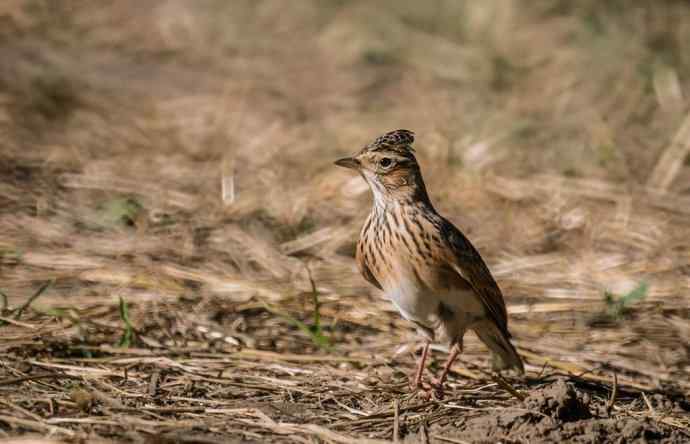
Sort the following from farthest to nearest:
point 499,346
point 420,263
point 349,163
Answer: point 499,346
point 349,163
point 420,263

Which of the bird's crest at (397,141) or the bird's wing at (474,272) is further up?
the bird's crest at (397,141)

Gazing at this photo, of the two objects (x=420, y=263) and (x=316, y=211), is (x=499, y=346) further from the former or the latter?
(x=316, y=211)

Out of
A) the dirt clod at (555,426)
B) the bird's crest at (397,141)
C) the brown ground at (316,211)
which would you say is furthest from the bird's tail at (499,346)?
the bird's crest at (397,141)

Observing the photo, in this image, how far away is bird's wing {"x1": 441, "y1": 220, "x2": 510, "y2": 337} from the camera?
5227 mm

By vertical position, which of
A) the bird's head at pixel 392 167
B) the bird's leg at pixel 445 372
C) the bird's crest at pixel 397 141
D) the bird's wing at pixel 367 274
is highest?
the bird's crest at pixel 397 141

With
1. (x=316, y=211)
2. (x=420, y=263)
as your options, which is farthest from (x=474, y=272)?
(x=316, y=211)

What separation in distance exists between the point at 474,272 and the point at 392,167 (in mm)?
704

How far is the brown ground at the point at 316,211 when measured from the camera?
4.88m

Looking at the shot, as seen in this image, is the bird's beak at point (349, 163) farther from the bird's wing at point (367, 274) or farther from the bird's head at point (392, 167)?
the bird's wing at point (367, 274)

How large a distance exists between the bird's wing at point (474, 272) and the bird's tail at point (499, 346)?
0.06 m

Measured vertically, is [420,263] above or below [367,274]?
above

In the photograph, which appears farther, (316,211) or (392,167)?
(316,211)

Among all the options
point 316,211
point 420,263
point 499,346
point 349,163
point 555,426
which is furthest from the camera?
A: point 316,211

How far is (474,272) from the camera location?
529cm
